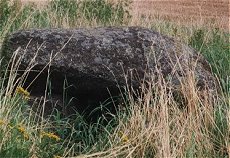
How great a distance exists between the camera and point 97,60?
16.6ft

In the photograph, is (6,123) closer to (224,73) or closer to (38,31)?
(38,31)

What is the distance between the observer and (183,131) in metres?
3.86

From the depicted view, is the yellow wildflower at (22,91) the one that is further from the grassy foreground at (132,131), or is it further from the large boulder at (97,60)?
the large boulder at (97,60)

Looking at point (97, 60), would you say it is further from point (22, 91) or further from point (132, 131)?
point (132, 131)

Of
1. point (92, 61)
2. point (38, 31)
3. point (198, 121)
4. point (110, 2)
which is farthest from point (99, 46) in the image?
point (110, 2)

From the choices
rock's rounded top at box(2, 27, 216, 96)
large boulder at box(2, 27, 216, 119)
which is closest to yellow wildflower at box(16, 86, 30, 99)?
large boulder at box(2, 27, 216, 119)

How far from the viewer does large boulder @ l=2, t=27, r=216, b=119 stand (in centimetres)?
500

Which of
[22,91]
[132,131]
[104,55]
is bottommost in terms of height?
[132,131]

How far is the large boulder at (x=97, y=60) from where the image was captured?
16.4 feet

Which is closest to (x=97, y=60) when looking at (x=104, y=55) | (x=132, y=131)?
(x=104, y=55)

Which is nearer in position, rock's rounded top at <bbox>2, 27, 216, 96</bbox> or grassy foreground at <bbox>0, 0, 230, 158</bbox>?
grassy foreground at <bbox>0, 0, 230, 158</bbox>

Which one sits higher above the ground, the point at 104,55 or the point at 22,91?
the point at 104,55

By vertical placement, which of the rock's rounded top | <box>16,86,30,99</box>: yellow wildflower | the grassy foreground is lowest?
the grassy foreground

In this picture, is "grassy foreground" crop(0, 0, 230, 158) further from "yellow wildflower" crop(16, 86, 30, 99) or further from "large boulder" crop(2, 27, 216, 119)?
"large boulder" crop(2, 27, 216, 119)
